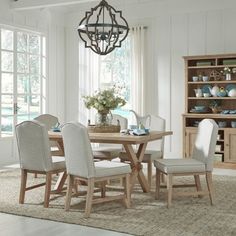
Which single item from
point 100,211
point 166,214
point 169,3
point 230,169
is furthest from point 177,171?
point 169,3

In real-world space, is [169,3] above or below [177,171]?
above

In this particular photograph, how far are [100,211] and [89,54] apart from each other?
5078 millimetres

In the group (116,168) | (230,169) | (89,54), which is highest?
(89,54)

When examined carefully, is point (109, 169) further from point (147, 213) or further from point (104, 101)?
point (104, 101)

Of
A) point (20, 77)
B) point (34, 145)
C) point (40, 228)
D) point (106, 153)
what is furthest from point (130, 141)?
point (20, 77)

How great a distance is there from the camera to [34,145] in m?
4.54

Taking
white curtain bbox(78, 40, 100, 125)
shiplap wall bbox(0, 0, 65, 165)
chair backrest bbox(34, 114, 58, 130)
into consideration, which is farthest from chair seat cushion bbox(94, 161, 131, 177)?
white curtain bbox(78, 40, 100, 125)

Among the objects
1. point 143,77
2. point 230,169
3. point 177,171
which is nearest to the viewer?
point 177,171

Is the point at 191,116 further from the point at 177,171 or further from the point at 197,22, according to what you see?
the point at 177,171

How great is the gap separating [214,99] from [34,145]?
4.03 meters

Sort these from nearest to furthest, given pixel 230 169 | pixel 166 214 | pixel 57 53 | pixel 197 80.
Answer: pixel 166 214 < pixel 230 169 < pixel 197 80 < pixel 57 53

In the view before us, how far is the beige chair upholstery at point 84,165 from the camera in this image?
13.8 feet

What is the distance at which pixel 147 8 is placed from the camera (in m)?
8.13

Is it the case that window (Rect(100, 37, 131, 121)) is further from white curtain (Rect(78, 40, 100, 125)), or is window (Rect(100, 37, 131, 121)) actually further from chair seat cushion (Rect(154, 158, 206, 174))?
chair seat cushion (Rect(154, 158, 206, 174))
